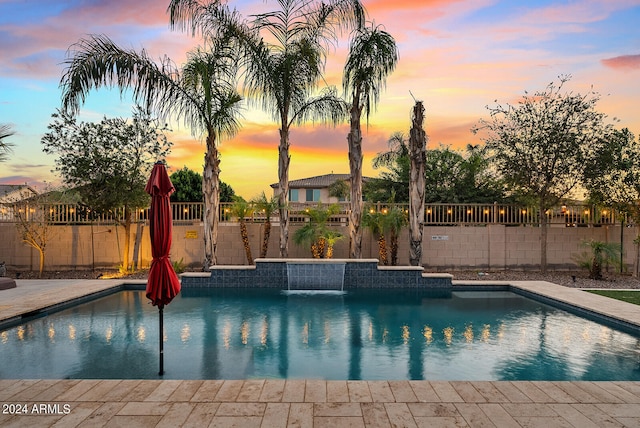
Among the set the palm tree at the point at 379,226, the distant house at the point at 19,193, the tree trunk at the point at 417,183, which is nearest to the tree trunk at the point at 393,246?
the palm tree at the point at 379,226

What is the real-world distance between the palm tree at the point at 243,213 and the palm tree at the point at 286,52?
1219 mm

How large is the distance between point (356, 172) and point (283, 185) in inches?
91.4

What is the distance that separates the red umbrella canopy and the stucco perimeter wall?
9.49 m

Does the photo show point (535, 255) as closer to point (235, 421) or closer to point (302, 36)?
point (302, 36)

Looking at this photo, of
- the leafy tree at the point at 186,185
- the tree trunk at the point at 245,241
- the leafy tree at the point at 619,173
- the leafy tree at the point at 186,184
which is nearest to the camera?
the leafy tree at the point at 619,173

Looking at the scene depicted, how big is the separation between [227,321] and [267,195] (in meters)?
6.59

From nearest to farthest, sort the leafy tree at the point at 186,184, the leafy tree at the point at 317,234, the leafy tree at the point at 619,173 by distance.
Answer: the leafy tree at the point at 619,173 < the leafy tree at the point at 317,234 < the leafy tree at the point at 186,184

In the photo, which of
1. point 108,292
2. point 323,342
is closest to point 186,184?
point 108,292

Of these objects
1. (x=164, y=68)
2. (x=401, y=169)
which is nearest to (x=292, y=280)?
(x=164, y=68)

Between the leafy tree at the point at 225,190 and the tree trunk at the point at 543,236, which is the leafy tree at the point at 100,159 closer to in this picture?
the tree trunk at the point at 543,236

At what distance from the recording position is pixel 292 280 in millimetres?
12164

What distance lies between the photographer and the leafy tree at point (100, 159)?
1314cm

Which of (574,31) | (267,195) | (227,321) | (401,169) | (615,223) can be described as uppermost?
(574,31)

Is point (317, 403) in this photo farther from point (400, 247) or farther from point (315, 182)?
point (315, 182)
